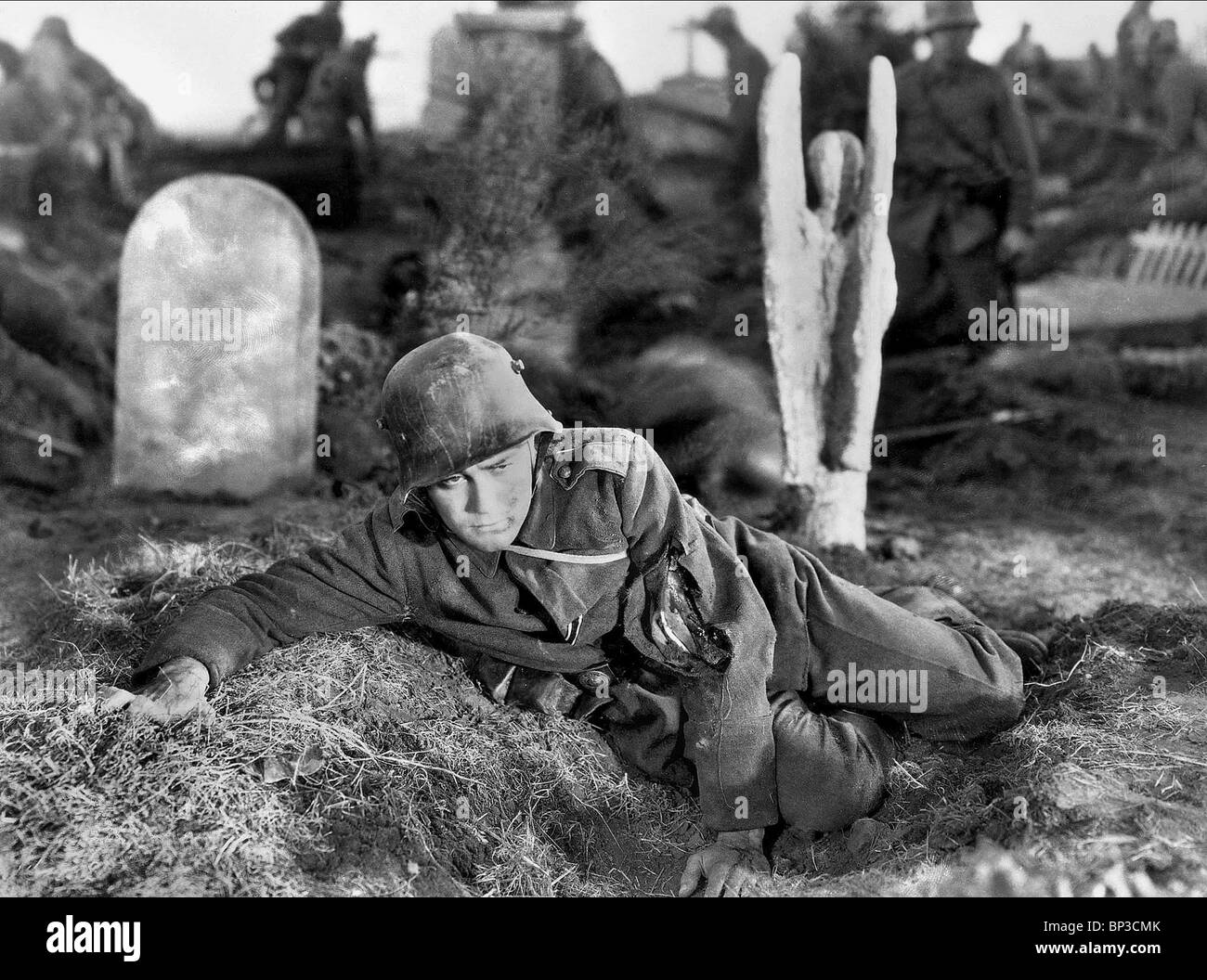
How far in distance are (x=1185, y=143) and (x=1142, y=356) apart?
133cm

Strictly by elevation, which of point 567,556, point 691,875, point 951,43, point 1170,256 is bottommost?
point 691,875

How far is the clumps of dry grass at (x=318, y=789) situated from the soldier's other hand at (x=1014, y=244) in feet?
14.8

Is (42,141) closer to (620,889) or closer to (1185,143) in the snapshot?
(620,889)

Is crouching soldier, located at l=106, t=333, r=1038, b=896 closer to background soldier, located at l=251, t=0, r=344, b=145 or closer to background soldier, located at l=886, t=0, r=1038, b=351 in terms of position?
background soldier, located at l=886, t=0, r=1038, b=351

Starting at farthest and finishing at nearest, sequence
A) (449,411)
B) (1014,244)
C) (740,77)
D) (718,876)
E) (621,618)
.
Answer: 1. (1014,244)
2. (740,77)
3. (621,618)
4. (718,876)
5. (449,411)

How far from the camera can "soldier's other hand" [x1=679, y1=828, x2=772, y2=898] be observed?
2861mm

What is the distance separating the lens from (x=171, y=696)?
9.27ft

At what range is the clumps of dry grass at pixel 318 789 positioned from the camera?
2.54 metres

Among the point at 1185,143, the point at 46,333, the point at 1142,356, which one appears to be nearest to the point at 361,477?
the point at 46,333

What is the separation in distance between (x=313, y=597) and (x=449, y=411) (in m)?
0.75

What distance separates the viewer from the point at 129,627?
3.44m

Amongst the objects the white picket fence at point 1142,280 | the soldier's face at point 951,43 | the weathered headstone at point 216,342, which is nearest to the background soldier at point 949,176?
the soldier's face at point 951,43

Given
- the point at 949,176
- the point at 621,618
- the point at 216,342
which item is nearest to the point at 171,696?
the point at 621,618

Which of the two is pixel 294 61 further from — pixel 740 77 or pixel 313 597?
pixel 313 597
